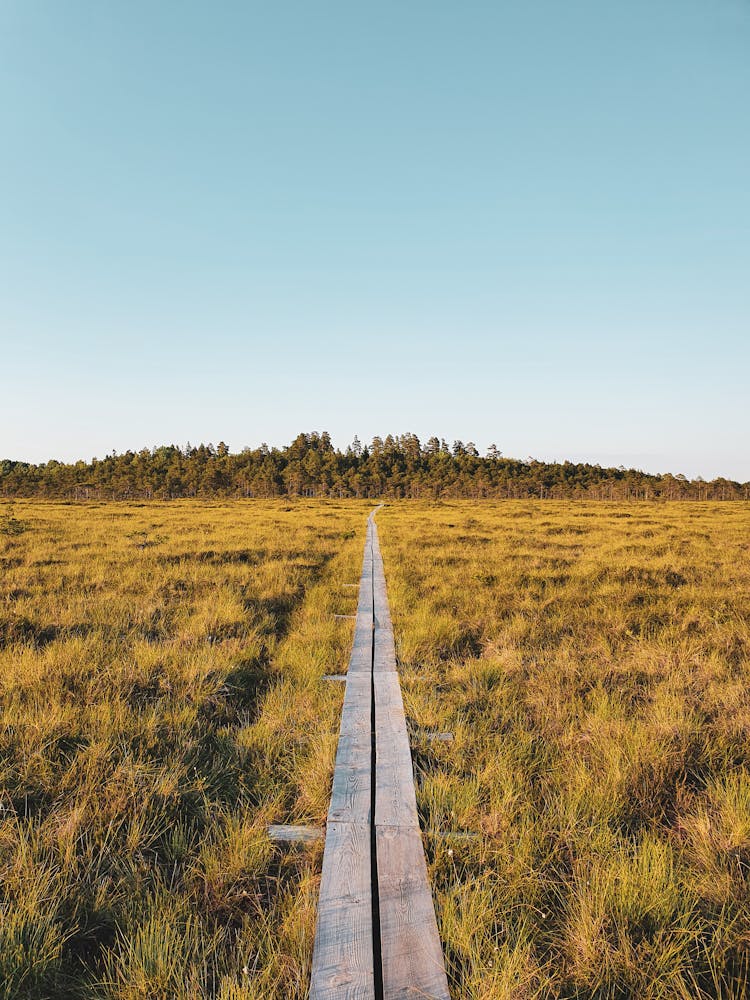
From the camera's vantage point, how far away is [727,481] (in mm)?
104125

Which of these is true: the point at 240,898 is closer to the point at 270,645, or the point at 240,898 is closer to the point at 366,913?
the point at 366,913

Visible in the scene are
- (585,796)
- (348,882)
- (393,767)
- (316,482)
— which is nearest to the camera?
(348,882)

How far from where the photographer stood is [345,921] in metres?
1.97

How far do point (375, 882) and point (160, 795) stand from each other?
1.41 meters

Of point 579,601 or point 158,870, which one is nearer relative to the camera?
point 158,870

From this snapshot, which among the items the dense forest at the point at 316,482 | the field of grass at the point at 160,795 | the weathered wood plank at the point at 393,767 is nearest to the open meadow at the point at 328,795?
the field of grass at the point at 160,795

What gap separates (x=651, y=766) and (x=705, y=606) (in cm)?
584

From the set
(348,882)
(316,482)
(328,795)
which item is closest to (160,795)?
(328,795)

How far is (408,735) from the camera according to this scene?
3.58 m

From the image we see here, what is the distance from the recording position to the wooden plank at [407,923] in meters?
1.73

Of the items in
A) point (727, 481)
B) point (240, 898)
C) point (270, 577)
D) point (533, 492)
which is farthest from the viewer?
point (533, 492)

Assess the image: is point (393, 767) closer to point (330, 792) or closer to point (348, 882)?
point (330, 792)

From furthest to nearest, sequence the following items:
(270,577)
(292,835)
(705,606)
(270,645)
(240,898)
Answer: (270,577) < (705,606) < (270,645) < (292,835) < (240,898)

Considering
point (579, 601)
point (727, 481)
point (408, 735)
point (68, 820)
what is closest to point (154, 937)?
point (68, 820)
